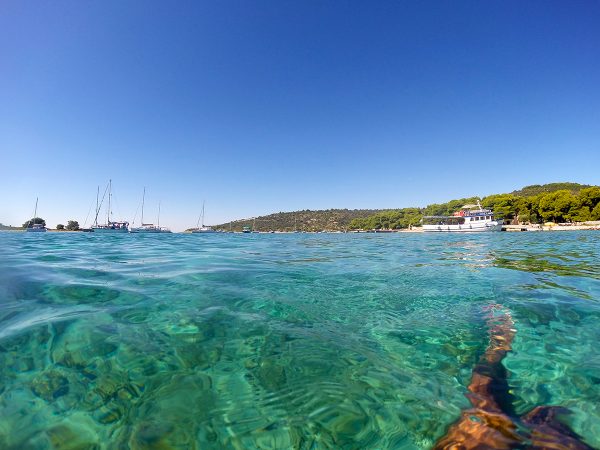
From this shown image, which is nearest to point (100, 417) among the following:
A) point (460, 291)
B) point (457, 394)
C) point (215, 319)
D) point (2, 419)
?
point (2, 419)

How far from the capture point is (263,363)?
2693 millimetres

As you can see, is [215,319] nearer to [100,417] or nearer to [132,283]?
[100,417]

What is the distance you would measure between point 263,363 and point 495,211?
105 metres

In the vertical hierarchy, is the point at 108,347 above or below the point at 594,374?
above

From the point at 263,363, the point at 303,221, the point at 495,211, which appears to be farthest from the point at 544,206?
the point at 303,221

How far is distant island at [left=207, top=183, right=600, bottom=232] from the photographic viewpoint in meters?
69.2

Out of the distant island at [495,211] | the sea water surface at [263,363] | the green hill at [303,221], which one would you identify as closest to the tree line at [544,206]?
the distant island at [495,211]

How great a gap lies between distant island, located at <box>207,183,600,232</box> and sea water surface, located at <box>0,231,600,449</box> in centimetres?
9003

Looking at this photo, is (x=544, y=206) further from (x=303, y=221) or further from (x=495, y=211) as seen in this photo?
(x=303, y=221)

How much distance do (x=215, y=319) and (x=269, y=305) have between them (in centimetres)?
99

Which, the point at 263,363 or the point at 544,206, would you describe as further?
the point at 544,206

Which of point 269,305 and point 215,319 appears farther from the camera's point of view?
point 269,305

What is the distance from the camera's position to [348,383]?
238 cm

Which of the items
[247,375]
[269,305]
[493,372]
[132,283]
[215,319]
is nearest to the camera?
[247,375]
